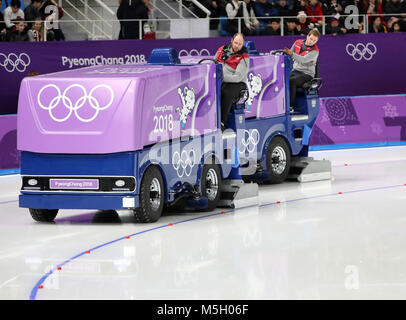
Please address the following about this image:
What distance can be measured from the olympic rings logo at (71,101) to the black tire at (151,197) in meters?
1.03

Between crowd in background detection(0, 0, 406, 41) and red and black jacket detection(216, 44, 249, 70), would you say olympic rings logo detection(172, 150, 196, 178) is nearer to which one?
red and black jacket detection(216, 44, 249, 70)

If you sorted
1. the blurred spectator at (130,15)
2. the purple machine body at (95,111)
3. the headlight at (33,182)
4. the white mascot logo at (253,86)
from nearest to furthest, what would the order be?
the purple machine body at (95,111) → the headlight at (33,182) → the white mascot logo at (253,86) → the blurred spectator at (130,15)

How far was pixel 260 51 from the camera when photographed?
2322 centimetres

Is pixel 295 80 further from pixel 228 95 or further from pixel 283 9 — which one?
pixel 283 9

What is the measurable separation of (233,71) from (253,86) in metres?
1.02

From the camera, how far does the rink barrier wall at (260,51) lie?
787 inches

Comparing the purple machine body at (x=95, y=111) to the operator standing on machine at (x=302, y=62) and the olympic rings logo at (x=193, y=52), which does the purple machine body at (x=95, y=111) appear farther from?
the olympic rings logo at (x=193, y=52)

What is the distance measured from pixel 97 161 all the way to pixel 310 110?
20.4ft

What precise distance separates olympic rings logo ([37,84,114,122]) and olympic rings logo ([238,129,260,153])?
145 inches

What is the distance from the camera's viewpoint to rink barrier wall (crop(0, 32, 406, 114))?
1998cm

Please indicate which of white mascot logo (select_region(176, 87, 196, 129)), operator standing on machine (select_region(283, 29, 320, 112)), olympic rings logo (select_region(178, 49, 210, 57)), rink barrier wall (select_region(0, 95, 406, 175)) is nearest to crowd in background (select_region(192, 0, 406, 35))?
olympic rings logo (select_region(178, 49, 210, 57))

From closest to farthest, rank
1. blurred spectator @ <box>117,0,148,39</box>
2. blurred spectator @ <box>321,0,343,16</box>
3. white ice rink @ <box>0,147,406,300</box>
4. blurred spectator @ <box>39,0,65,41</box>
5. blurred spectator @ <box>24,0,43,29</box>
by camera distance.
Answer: white ice rink @ <box>0,147,406,300</box> < blurred spectator @ <box>24,0,43,29</box> < blurred spectator @ <box>39,0,65,41</box> < blurred spectator @ <box>117,0,148,39</box> < blurred spectator @ <box>321,0,343,16</box>

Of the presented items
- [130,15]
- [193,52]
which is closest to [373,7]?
[193,52]

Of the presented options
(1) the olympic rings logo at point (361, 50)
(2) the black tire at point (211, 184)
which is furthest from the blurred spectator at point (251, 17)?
(2) the black tire at point (211, 184)
